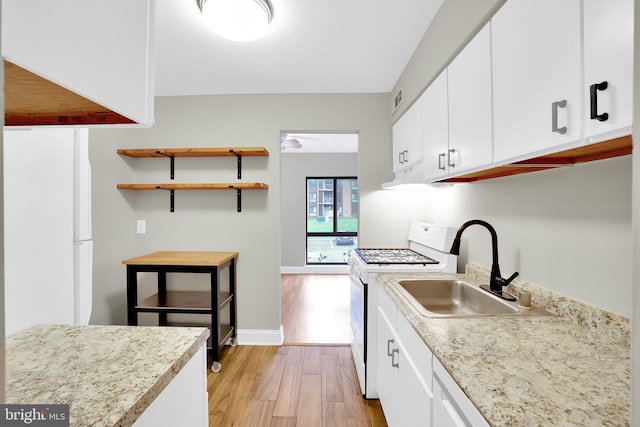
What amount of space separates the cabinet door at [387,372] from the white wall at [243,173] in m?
1.21

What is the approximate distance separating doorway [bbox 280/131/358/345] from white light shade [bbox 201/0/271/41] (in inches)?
104

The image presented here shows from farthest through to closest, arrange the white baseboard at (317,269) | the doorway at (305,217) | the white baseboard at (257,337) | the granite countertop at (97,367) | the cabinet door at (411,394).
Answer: the white baseboard at (317,269) < the doorway at (305,217) < the white baseboard at (257,337) < the cabinet door at (411,394) < the granite countertop at (97,367)

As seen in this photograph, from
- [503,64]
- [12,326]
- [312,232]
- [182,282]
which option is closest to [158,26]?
[12,326]

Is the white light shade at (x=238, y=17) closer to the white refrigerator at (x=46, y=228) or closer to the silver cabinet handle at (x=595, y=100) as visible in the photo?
the white refrigerator at (x=46, y=228)

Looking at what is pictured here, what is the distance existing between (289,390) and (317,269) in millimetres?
4006

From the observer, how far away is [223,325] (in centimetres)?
294

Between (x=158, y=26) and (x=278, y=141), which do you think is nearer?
(x=158, y=26)

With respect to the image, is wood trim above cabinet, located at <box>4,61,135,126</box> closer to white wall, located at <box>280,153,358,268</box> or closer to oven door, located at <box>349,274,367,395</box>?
oven door, located at <box>349,274,367,395</box>

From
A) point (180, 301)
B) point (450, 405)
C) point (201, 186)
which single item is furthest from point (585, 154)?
point (180, 301)

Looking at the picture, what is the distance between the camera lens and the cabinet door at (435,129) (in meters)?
1.67

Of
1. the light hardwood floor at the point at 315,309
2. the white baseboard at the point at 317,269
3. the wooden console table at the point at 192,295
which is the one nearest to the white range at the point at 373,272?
the light hardwood floor at the point at 315,309

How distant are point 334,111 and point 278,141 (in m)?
0.63

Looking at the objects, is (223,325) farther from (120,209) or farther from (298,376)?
(120,209)

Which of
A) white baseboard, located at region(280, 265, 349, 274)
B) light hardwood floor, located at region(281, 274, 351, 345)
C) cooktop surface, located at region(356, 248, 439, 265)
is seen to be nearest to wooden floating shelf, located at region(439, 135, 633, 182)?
cooktop surface, located at region(356, 248, 439, 265)
